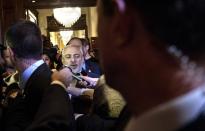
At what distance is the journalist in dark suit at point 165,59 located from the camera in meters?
0.79

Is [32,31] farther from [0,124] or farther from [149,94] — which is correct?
[149,94]

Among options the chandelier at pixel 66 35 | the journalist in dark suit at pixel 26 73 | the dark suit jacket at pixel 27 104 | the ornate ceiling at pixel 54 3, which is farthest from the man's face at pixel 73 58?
the chandelier at pixel 66 35

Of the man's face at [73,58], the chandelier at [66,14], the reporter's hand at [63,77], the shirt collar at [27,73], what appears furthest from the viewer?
the chandelier at [66,14]

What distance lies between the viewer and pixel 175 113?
78 centimetres

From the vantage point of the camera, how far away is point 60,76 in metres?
2.04

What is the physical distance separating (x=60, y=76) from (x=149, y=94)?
1.24 m

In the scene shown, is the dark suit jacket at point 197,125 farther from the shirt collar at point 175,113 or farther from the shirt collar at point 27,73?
the shirt collar at point 27,73

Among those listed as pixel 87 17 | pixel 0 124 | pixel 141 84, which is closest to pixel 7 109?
pixel 0 124

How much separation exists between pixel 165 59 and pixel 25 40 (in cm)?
195

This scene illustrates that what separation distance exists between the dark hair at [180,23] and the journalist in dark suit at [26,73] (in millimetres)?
1570

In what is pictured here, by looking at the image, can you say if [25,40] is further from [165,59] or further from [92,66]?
[92,66]

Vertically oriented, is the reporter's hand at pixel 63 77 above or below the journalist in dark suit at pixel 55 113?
above

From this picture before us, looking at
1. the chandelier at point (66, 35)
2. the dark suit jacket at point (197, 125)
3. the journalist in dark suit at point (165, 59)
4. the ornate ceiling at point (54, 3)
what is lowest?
the chandelier at point (66, 35)

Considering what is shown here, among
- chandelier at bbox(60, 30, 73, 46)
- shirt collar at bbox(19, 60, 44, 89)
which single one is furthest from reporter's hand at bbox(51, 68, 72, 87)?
chandelier at bbox(60, 30, 73, 46)
